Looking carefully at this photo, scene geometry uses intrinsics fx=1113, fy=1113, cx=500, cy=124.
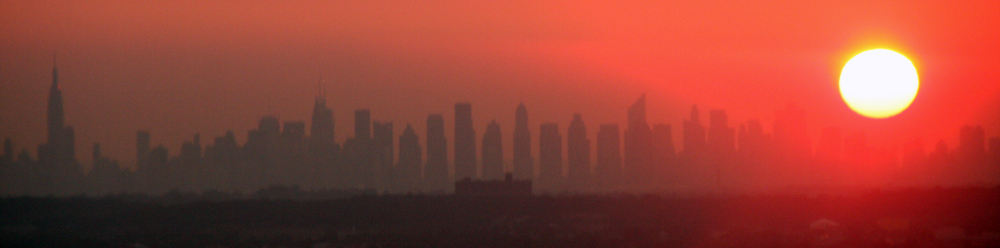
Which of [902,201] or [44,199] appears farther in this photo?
[44,199]

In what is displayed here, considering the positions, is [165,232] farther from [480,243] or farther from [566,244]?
[566,244]

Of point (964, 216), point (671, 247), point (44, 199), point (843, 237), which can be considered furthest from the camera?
point (44, 199)

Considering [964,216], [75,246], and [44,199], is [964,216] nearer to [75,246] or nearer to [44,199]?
[75,246]

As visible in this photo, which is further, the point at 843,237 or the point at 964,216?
the point at 964,216

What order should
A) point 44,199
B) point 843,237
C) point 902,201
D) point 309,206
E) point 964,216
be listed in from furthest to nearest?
point 44,199, point 309,206, point 902,201, point 964,216, point 843,237

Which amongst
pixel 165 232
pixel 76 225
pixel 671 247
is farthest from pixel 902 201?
pixel 76 225

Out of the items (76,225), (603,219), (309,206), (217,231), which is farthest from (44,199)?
(603,219)
